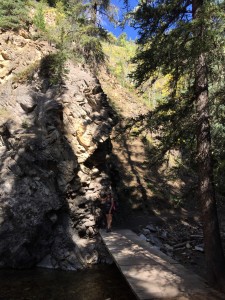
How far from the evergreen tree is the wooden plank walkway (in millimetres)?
897

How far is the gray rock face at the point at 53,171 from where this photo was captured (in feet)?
42.9

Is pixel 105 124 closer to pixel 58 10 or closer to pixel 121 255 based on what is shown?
pixel 121 255

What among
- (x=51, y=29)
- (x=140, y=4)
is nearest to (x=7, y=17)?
(x=51, y=29)

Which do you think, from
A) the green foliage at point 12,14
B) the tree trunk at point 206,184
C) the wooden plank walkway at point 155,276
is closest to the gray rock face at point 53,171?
the wooden plank walkway at point 155,276

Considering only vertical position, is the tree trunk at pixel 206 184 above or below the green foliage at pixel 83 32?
below

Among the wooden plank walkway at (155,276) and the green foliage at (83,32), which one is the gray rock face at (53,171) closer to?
the wooden plank walkway at (155,276)

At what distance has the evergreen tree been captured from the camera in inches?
300

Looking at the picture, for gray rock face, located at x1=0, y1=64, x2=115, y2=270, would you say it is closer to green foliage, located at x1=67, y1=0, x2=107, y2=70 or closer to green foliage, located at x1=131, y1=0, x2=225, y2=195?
green foliage, located at x1=131, y1=0, x2=225, y2=195

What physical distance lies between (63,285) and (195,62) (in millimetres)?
8378

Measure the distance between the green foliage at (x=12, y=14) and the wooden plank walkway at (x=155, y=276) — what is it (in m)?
17.7

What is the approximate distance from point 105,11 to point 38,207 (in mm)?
20121

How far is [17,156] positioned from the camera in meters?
14.4

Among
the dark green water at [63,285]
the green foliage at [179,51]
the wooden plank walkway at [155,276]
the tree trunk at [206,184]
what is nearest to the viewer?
the wooden plank walkway at [155,276]

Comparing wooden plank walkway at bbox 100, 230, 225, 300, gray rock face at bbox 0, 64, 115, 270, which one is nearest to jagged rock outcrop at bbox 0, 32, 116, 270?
gray rock face at bbox 0, 64, 115, 270
